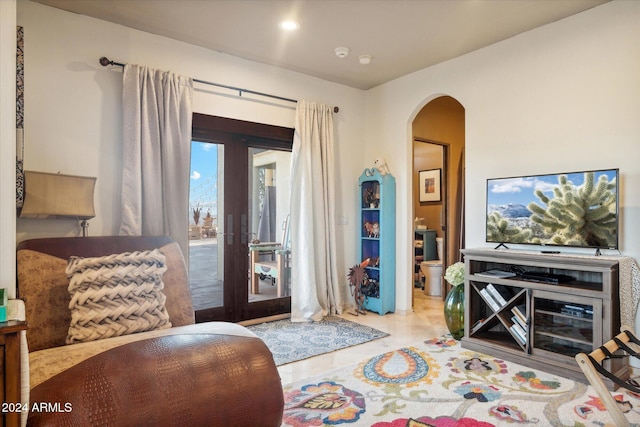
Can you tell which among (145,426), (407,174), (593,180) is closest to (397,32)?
(407,174)

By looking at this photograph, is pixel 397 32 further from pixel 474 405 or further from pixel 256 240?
pixel 474 405

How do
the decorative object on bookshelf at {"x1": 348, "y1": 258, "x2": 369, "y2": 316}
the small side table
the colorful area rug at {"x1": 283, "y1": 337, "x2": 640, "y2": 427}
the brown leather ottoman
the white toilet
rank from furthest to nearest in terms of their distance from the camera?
the white toilet → the decorative object on bookshelf at {"x1": 348, "y1": 258, "x2": 369, "y2": 316} → the colorful area rug at {"x1": 283, "y1": 337, "x2": 640, "y2": 427} → the brown leather ottoman → the small side table

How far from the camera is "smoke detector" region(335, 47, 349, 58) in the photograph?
351 centimetres

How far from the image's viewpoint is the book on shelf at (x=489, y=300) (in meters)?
2.99

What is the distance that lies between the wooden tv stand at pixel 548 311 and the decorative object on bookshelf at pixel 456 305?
0.50ft

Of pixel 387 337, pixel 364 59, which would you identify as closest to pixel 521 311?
pixel 387 337

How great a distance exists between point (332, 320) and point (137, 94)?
274cm

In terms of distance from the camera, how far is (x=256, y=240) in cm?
404

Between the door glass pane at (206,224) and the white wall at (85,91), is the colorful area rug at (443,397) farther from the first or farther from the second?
the white wall at (85,91)

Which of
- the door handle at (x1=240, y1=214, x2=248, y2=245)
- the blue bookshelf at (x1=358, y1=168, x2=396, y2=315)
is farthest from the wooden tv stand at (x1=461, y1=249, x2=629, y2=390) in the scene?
the door handle at (x1=240, y1=214, x2=248, y2=245)

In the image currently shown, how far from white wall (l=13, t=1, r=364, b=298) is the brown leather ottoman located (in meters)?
1.73

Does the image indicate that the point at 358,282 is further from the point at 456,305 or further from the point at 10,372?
the point at 10,372

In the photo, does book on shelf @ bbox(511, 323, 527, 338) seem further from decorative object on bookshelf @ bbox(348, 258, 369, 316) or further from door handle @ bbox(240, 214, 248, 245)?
door handle @ bbox(240, 214, 248, 245)

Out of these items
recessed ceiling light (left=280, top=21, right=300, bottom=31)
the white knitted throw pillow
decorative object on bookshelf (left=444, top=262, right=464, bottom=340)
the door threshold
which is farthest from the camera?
the door threshold
